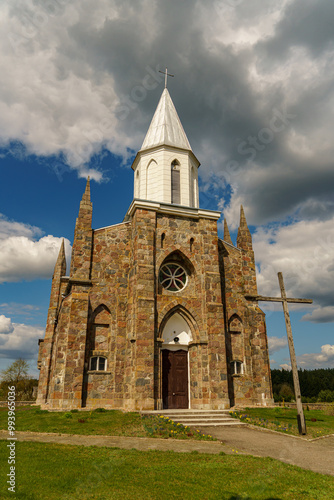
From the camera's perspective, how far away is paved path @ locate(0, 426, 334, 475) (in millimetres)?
9836

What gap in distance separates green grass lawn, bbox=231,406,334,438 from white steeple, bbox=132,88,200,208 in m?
13.0

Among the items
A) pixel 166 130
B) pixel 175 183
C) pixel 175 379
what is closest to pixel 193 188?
pixel 175 183

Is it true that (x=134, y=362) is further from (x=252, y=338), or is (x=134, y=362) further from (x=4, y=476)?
(x=4, y=476)

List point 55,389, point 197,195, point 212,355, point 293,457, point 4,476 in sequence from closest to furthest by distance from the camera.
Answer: point 4,476
point 293,457
point 55,389
point 212,355
point 197,195

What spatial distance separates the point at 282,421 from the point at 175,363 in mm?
6401

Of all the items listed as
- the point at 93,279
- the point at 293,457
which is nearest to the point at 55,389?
the point at 93,279

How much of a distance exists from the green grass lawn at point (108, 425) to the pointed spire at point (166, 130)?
17.2m

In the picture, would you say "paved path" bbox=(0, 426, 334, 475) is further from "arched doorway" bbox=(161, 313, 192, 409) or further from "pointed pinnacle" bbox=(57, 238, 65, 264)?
"pointed pinnacle" bbox=(57, 238, 65, 264)

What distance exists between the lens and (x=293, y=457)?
993 centimetres

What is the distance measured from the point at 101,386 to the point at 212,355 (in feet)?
20.3

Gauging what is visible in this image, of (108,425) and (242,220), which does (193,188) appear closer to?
(242,220)

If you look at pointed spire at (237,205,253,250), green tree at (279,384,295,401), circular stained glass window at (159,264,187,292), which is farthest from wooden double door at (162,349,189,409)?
green tree at (279,384,295,401)

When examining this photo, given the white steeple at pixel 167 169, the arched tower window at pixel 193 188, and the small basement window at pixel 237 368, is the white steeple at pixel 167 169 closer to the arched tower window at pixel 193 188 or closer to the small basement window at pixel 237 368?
the arched tower window at pixel 193 188

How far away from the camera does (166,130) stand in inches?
1007
